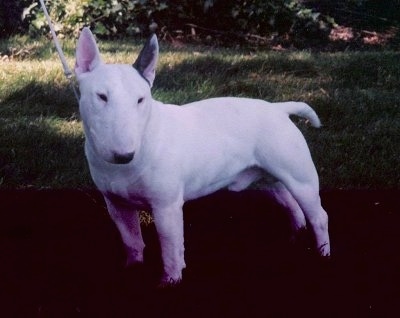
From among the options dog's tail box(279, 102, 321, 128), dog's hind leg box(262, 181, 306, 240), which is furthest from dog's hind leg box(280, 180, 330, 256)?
dog's tail box(279, 102, 321, 128)

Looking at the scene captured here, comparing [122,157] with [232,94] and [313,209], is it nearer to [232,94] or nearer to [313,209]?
[313,209]

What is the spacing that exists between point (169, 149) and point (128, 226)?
1.52 ft

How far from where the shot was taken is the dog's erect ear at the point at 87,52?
2332 millimetres

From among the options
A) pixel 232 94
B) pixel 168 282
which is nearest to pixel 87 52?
pixel 168 282

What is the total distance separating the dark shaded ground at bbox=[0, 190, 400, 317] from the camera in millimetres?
2459

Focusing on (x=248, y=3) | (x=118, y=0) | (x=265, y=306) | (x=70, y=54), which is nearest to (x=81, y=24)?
(x=118, y=0)

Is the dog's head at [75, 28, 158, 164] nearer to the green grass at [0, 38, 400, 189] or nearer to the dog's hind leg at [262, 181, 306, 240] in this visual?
the dog's hind leg at [262, 181, 306, 240]

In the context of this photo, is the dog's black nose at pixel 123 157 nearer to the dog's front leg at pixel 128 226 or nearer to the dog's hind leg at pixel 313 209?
the dog's front leg at pixel 128 226

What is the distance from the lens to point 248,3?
793 cm

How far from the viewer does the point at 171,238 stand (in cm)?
250

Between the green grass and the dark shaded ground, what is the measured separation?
1.20 feet

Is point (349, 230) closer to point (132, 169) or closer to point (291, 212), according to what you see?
point (291, 212)

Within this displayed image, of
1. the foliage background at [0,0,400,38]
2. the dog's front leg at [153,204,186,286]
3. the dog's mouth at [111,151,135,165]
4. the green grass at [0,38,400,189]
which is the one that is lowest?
the foliage background at [0,0,400,38]

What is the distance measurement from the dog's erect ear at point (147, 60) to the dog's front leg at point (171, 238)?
1.56ft
